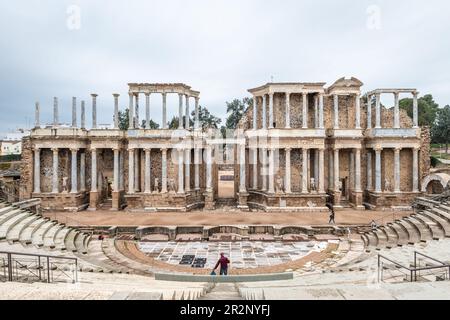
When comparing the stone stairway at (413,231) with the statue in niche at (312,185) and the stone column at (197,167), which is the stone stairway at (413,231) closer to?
the statue in niche at (312,185)

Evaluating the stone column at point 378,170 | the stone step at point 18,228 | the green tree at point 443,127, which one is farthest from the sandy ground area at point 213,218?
the green tree at point 443,127

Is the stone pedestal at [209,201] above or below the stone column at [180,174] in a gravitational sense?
below

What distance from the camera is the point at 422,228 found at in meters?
18.5

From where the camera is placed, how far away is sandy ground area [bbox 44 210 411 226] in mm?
25281

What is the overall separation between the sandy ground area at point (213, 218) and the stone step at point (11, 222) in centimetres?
376

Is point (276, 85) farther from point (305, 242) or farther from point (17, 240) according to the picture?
point (17, 240)

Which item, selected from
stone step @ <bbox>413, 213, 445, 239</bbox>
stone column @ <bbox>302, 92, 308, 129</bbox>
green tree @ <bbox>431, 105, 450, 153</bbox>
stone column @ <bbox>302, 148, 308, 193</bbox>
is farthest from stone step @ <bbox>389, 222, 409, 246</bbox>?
green tree @ <bbox>431, 105, 450, 153</bbox>

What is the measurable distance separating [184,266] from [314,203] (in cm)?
1860

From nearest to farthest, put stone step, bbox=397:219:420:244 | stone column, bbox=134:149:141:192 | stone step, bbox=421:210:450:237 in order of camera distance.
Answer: stone step, bbox=421:210:450:237 < stone step, bbox=397:219:420:244 < stone column, bbox=134:149:141:192

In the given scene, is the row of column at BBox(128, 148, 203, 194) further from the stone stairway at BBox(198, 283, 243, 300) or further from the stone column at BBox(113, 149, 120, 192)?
the stone stairway at BBox(198, 283, 243, 300)

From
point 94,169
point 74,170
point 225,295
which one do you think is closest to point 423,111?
point 94,169

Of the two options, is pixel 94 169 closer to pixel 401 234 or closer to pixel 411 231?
pixel 401 234

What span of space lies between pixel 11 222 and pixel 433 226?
23722 mm

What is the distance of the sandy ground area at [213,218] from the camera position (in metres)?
25.3
